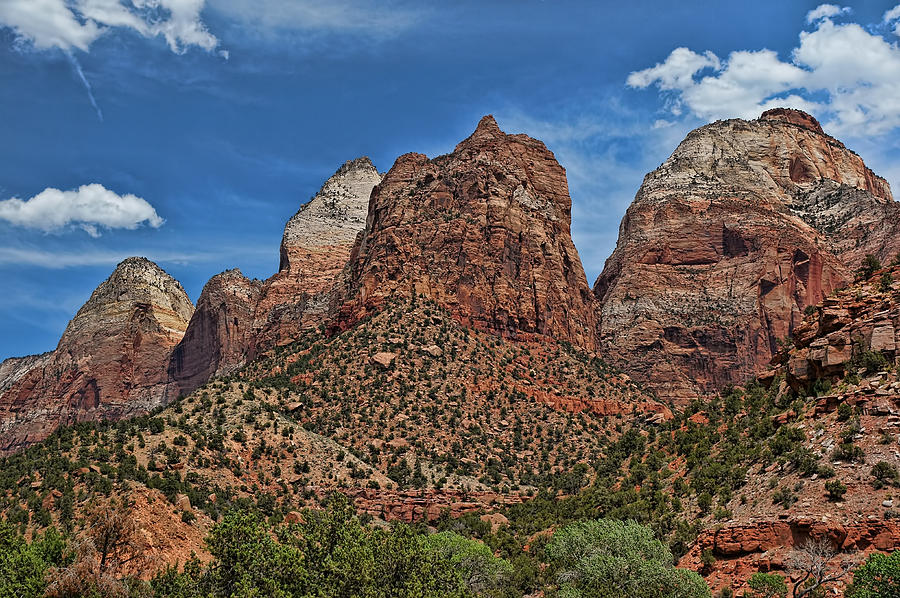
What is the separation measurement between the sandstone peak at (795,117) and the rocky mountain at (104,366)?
134 metres

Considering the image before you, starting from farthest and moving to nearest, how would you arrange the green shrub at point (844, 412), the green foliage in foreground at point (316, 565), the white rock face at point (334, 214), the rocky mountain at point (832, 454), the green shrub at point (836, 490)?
1. the white rock face at point (334, 214)
2. the green shrub at point (844, 412)
3. the green shrub at point (836, 490)
4. the rocky mountain at point (832, 454)
5. the green foliage in foreground at point (316, 565)

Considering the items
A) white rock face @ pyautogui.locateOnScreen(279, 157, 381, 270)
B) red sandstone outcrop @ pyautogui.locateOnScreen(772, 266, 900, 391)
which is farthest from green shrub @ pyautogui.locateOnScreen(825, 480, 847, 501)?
white rock face @ pyautogui.locateOnScreen(279, 157, 381, 270)

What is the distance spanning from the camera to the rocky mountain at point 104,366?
6540 inches

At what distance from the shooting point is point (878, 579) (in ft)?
93.2

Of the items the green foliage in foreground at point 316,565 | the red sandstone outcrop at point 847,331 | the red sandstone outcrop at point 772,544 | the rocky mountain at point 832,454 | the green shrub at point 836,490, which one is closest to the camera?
the green foliage in foreground at point 316,565

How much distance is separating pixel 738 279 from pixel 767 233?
858 cm

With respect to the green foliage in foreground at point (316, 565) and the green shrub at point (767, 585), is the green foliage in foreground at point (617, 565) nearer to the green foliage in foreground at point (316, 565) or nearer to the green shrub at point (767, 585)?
A: the green shrub at point (767, 585)

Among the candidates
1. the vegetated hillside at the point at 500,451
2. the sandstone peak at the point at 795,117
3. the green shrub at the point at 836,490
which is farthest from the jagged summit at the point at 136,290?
the green shrub at the point at 836,490

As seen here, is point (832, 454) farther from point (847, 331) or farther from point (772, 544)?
point (847, 331)

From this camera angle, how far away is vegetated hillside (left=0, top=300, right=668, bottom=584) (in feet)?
181

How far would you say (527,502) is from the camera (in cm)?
6981

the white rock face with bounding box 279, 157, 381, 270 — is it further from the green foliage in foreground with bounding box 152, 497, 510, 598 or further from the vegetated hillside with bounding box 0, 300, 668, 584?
the green foliage in foreground with bounding box 152, 497, 510, 598

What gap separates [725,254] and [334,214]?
241ft

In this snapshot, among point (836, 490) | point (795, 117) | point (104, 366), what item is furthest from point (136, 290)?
point (836, 490)
